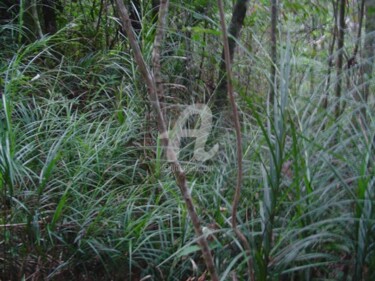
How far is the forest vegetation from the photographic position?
1.69 meters

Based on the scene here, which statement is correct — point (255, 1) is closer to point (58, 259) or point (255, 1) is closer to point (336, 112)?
point (336, 112)

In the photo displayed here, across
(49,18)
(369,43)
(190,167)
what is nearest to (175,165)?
(190,167)

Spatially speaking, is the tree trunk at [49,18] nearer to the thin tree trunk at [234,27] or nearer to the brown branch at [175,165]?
the thin tree trunk at [234,27]

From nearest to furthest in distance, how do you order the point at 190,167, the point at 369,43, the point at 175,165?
the point at 175,165 < the point at 190,167 < the point at 369,43

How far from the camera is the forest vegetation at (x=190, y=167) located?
1688 mm

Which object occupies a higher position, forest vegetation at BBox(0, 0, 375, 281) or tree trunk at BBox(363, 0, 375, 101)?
tree trunk at BBox(363, 0, 375, 101)

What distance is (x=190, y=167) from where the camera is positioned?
2.86 meters

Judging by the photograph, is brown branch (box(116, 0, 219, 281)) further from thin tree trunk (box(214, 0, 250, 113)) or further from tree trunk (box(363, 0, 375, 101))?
thin tree trunk (box(214, 0, 250, 113))

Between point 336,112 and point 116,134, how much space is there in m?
1.34

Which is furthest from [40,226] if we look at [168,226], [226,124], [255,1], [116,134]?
[255,1]

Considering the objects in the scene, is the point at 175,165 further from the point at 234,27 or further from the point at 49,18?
the point at 49,18

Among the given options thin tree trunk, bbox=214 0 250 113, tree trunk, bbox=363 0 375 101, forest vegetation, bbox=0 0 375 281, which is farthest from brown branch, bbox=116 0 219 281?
thin tree trunk, bbox=214 0 250 113

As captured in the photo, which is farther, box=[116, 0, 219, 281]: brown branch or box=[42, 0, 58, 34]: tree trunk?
box=[42, 0, 58, 34]: tree trunk

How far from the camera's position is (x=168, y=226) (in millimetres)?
2453
